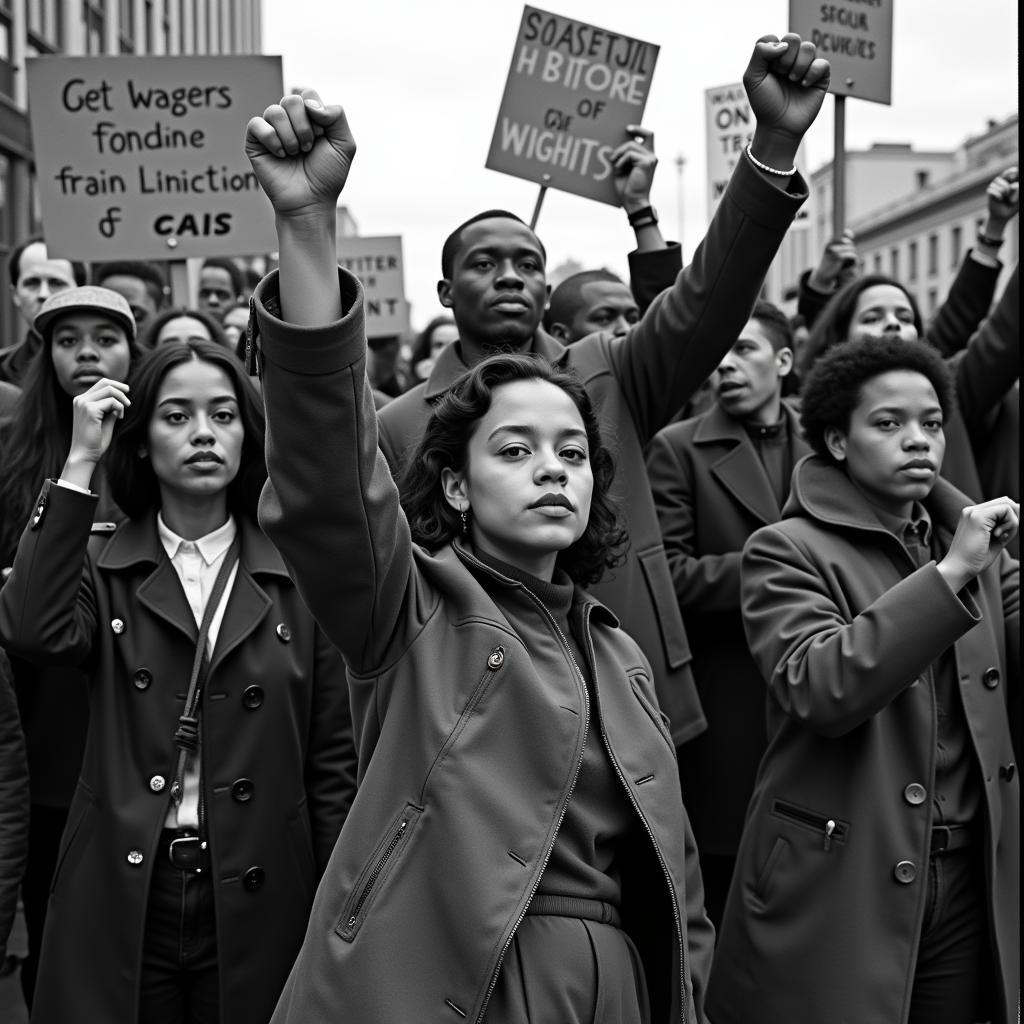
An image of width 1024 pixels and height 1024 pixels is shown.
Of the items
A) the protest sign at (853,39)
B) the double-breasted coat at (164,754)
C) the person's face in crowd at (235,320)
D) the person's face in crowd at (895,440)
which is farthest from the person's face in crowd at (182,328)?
the protest sign at (853,39)

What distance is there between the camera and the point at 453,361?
4.17 m

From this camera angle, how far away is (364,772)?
243 cm

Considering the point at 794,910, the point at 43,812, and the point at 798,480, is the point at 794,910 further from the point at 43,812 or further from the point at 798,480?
the point at 43,812

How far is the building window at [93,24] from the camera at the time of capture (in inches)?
1074

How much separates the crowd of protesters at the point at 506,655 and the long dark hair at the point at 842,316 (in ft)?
1.28

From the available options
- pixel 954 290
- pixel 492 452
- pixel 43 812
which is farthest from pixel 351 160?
pixel 954 290

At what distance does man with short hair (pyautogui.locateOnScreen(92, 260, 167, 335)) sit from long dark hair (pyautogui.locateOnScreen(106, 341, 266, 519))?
85.2 inches

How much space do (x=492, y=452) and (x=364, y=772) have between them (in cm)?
61

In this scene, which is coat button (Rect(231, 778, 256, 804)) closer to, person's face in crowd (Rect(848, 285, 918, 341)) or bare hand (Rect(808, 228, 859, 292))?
person's face in crowd (Rect(848, 285, 918, 341))

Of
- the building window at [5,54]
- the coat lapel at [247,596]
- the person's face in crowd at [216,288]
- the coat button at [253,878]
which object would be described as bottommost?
the coat button at [253,878]

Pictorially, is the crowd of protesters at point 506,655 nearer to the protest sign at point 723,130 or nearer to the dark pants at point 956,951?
the dark pants at point 956,951

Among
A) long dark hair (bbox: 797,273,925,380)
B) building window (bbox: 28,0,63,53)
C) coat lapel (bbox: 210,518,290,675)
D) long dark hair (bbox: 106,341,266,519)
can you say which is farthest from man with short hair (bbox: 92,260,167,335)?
building window (bbox: 28,0,63,53)

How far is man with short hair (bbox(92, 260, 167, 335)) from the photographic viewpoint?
5.73m

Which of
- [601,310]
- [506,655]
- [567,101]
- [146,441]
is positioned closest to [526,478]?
[506,655]
